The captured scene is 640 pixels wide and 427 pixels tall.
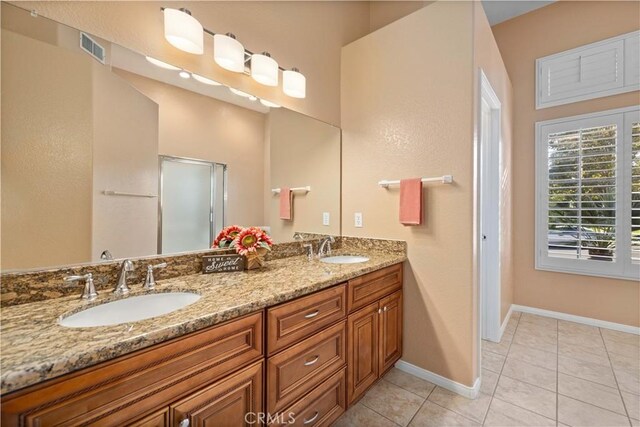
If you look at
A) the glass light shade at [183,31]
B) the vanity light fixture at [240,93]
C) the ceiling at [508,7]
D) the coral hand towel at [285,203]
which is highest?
the ceiling at [508,7]

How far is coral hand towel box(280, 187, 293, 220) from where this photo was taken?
2018mm

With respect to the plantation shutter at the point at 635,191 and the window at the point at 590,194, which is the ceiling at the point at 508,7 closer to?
the window at the point at 590,194

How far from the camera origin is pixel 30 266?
1.02m

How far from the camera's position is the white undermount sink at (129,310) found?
958 mm

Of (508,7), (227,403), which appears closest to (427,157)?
(227,403)

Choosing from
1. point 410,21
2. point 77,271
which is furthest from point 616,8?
point 77,271

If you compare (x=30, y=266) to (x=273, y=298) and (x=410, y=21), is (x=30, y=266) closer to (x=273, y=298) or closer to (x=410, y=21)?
(x=273, y=298)

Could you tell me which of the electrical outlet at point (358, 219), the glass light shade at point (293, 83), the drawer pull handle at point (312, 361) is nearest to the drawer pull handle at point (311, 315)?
the drawer pull handle at point (312, 361)

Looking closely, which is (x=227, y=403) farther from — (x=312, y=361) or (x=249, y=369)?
(x=312, y=361)

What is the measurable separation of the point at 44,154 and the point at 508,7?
4480 mm

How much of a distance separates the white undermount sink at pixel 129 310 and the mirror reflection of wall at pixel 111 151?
0.87 ft

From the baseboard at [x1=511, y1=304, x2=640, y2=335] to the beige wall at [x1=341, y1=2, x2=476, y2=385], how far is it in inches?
82.5

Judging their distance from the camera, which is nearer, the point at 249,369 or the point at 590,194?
the point at 249,369

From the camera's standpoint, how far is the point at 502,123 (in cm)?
271
